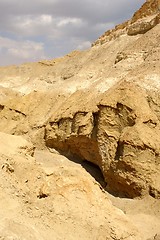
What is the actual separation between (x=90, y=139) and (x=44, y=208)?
7.00m

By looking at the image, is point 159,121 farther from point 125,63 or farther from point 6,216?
point 6,216

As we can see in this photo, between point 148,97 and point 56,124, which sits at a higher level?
point 148,97

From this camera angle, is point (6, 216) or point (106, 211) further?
point (106, 211)

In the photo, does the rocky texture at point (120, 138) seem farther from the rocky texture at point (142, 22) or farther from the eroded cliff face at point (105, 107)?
the rocky texture at point (142, 22)

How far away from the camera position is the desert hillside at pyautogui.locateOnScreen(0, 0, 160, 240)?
782cm

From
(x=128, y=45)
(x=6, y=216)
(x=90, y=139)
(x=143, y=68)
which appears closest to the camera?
(x=6, y=216)

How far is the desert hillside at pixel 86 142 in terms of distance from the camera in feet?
25.7

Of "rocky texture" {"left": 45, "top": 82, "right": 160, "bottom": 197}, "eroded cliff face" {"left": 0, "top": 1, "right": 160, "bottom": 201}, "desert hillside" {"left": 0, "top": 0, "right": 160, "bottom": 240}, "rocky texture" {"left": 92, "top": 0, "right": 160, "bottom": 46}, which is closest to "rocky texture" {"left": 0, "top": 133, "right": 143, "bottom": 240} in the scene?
"desert hillside" {"left": 0, "top": 0, "right": 160, "bottom": 240}

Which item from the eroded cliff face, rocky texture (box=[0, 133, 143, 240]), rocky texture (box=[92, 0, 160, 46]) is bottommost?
rocky texture (box=[0, 133, 143, 240])

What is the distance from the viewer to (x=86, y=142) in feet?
49.2

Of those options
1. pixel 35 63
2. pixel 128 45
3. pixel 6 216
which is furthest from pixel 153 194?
pixel 35 63

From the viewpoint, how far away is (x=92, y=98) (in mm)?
15836

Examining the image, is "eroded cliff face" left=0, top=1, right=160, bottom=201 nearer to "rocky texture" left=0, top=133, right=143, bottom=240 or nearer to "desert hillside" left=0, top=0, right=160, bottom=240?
"desert hillside" left=0, top=0, right=160, bottom=240

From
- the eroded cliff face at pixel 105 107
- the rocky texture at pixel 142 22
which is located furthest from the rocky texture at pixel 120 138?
the rocky texture at pixel 142 22
